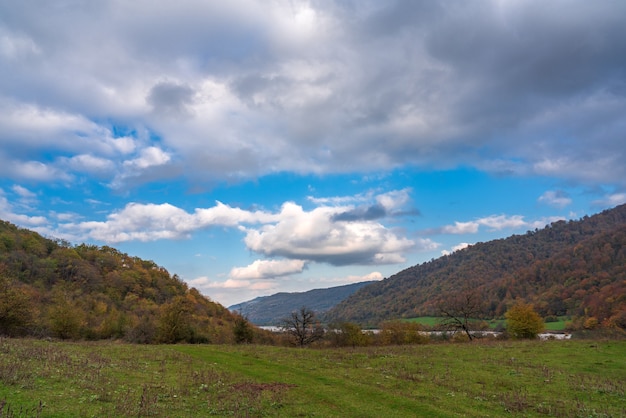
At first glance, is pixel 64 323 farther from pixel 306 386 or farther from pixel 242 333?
pixel 306 386

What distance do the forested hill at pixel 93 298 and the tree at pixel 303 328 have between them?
35.0ft

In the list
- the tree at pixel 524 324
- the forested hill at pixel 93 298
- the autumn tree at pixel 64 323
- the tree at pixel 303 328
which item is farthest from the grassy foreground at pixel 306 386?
the tree at pixel 303 328

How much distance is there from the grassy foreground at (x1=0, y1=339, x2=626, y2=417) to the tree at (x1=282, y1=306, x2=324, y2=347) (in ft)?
116

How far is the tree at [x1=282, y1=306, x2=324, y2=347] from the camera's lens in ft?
223

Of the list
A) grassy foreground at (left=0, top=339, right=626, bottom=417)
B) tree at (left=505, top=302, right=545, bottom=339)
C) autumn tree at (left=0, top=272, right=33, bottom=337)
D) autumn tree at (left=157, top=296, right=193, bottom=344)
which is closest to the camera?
grassy foreground at (left=0, top=339, right=626, bottom=417)

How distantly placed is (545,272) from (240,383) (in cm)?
19388

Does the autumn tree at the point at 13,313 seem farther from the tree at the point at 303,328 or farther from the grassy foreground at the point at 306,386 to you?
the tree at the point at 303,328

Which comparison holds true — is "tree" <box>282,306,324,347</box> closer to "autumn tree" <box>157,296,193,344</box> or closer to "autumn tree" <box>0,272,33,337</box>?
"autumn tree" <box>157,296,193,344</box>

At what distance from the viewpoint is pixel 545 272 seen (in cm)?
17662

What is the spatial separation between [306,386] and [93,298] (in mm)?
106735

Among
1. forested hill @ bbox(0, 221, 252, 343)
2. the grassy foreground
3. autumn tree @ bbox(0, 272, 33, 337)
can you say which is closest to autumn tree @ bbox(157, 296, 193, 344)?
forested hill @ bbox(0, 221, 252, 343)

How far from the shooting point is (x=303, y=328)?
68.2 metres

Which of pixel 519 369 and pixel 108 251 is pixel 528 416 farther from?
pixel 108 251

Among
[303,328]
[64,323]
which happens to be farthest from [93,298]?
[303,328]
